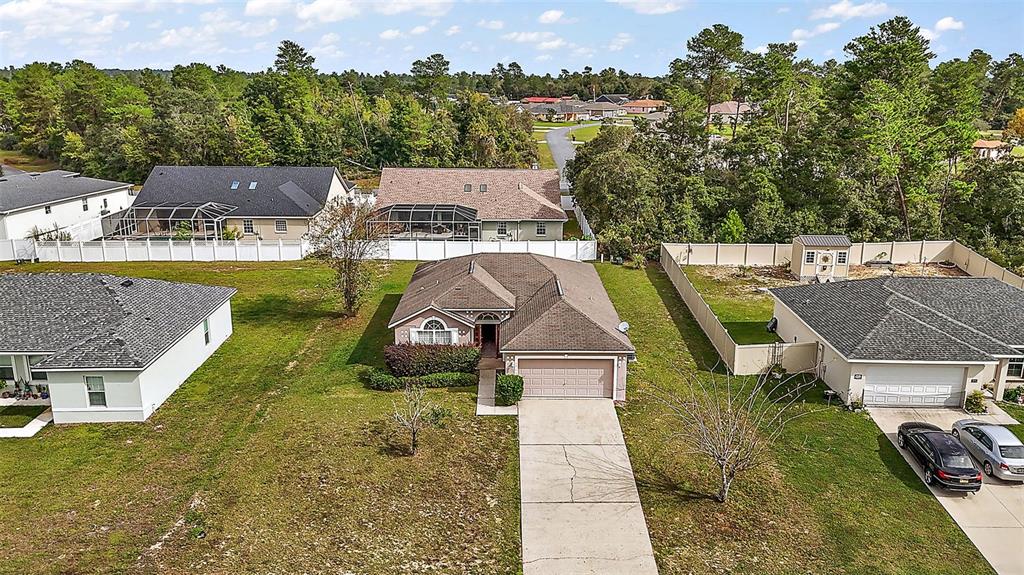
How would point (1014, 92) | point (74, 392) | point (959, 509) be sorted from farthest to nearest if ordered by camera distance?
1. point (1014, 92)
2. point (74, 392)
3. point (959, 509)

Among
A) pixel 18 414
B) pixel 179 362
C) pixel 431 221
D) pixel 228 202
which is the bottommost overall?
pixel 18 414

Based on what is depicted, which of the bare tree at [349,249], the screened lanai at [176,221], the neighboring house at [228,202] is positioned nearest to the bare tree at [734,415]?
the bare tree at [349,249]

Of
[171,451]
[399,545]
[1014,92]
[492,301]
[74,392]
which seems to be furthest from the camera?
[1014,92]

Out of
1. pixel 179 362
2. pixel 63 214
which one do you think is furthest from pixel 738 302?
pixel 63 214

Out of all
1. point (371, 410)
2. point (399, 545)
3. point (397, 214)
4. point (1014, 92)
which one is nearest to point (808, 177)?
point (397, 214)

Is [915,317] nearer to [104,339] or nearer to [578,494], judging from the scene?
[578,494]

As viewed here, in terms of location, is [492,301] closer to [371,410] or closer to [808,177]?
[371,410]
